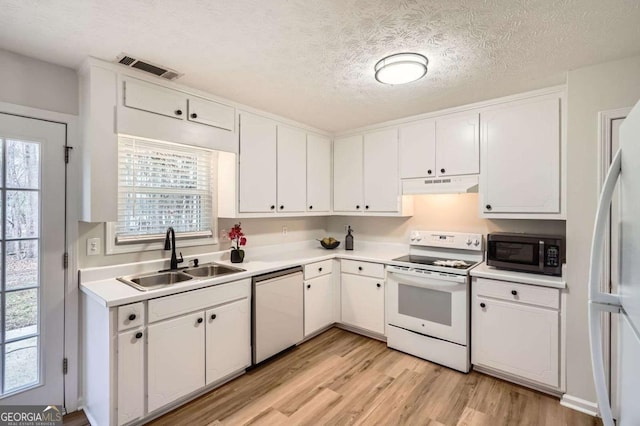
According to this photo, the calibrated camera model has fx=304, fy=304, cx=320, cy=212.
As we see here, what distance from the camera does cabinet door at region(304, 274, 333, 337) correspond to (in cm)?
314

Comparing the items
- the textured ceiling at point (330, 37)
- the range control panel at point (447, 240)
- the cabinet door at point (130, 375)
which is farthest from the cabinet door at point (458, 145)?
the cabinet door at point (130, 375)

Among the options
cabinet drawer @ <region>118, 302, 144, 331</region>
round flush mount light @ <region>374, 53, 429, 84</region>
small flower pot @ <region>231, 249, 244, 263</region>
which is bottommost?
cabinet drawer @ <region>118, 302, 144, 331</region>

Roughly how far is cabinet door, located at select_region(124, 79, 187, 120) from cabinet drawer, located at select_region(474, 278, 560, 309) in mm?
2822

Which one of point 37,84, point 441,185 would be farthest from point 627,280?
point 37,84

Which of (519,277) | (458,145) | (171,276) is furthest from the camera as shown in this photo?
(458,145)

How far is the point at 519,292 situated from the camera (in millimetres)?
2379

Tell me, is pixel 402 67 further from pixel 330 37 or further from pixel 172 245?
pixel 172 245

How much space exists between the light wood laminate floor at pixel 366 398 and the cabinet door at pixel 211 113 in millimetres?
2167

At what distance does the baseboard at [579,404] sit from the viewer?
2.09m

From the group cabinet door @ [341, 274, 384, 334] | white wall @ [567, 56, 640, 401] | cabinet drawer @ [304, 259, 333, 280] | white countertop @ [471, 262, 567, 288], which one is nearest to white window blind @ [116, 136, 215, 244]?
cabinet drawer @ [304, 259, 333, 280]

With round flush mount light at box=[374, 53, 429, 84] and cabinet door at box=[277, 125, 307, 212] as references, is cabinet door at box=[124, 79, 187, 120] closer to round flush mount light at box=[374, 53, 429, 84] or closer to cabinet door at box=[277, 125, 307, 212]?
cabinet door at box=[277, 125, 307, 212]

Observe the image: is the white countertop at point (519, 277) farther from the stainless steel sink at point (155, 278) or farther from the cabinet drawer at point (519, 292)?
the stainless steel sink at point (155, 278)

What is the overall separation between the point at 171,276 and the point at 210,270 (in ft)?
1.13

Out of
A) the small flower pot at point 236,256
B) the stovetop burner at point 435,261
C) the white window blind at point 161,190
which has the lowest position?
the stovetop burner at point 435,261
